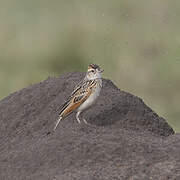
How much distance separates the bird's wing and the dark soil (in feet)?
0.56

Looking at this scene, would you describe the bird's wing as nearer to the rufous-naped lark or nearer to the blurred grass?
the rufous-naped lark

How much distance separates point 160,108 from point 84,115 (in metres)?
4.93

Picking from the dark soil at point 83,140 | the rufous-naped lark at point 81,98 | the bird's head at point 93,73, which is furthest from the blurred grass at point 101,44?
the rufous-naped lark at point 81,98

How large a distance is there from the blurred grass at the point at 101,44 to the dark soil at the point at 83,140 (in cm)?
457

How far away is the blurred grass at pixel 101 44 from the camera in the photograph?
15383 mm

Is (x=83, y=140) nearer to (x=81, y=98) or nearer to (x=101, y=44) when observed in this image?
(x=81, y=98)

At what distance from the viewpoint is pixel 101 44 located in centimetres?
1677

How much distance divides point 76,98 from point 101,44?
24.6ft

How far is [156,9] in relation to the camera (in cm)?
1714

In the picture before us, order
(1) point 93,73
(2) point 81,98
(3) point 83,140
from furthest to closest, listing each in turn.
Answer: (1) point 93,73, (2) point 81,98, (3) point 83,140

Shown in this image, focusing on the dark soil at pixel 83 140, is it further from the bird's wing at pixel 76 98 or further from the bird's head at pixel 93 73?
the bird's head at pixel 93 73

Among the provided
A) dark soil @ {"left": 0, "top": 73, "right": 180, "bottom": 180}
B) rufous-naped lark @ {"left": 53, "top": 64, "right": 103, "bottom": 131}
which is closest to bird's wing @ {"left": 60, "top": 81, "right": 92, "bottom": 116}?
rufous-naped lark @ {"left": 53, "top": 64, "right": 103, "bottom": 131}

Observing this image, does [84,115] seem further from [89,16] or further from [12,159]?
[89,16]

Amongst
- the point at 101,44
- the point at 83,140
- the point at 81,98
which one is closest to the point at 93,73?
the point at 81,98
